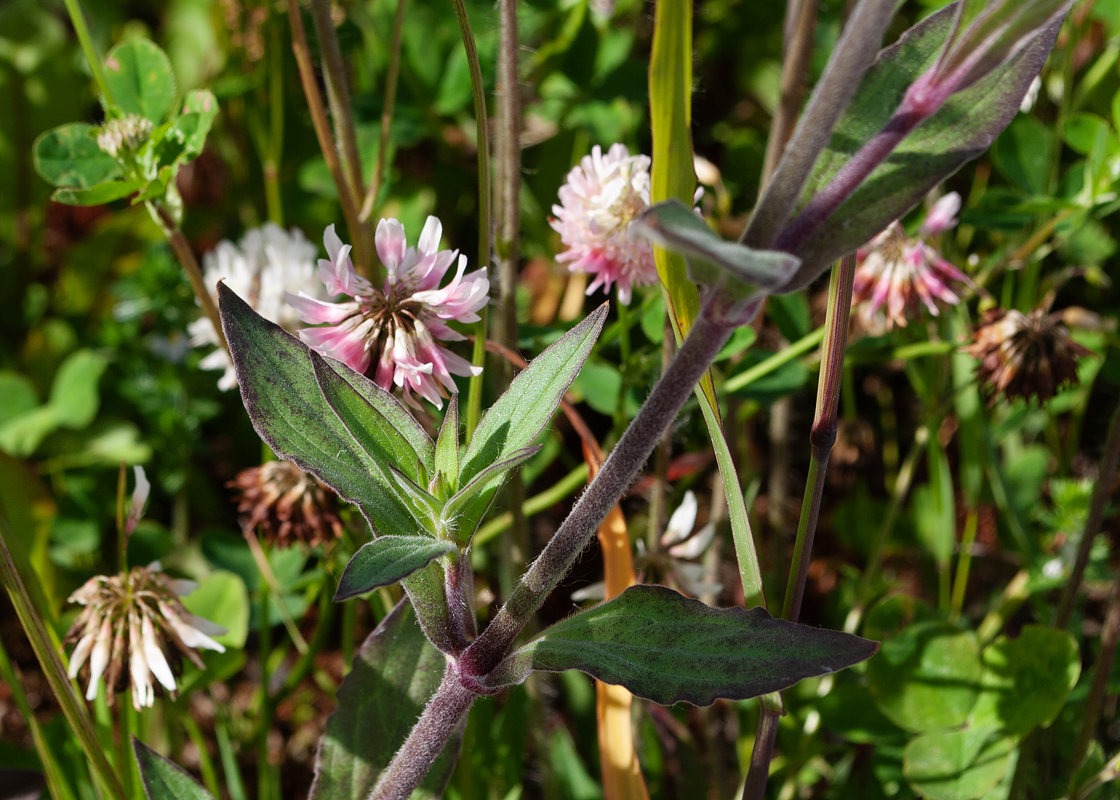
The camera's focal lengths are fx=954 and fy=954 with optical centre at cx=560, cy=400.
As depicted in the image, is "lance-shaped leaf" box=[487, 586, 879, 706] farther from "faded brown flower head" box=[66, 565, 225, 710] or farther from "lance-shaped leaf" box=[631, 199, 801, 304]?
"faded brown flower head" box=[66, 565, 225, 710]

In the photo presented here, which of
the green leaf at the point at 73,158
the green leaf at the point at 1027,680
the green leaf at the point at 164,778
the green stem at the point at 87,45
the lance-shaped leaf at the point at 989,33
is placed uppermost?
the green stem at the point at 87,45

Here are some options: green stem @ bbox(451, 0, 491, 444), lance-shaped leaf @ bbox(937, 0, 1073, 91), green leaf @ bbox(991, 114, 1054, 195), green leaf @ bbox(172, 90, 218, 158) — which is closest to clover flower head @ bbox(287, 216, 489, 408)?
green stem @ bbox(451, 0, 491, 444)

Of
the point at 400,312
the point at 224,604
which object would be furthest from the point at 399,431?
the point at 224,604

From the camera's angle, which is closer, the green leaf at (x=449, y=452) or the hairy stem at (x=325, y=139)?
the green leaf at (x=449, y=452)

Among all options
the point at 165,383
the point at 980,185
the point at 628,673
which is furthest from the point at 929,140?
the point at 165,383

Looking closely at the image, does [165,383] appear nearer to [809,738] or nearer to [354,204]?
[354,204]

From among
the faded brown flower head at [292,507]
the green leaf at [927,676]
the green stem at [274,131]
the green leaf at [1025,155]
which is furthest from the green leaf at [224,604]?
the green leaf at [1025,155]

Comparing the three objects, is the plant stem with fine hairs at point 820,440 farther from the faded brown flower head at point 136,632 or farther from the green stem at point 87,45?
the green stem at point 87,45

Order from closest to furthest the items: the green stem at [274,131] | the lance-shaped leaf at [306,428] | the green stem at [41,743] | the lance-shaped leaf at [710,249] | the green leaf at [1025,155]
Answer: the lance-shaped leaf at [710,249] < the lance-shaped leaf at [306,428] < the green stem at [41,743] < the green leaf at [1025,155] < the green stem at [274,131]
